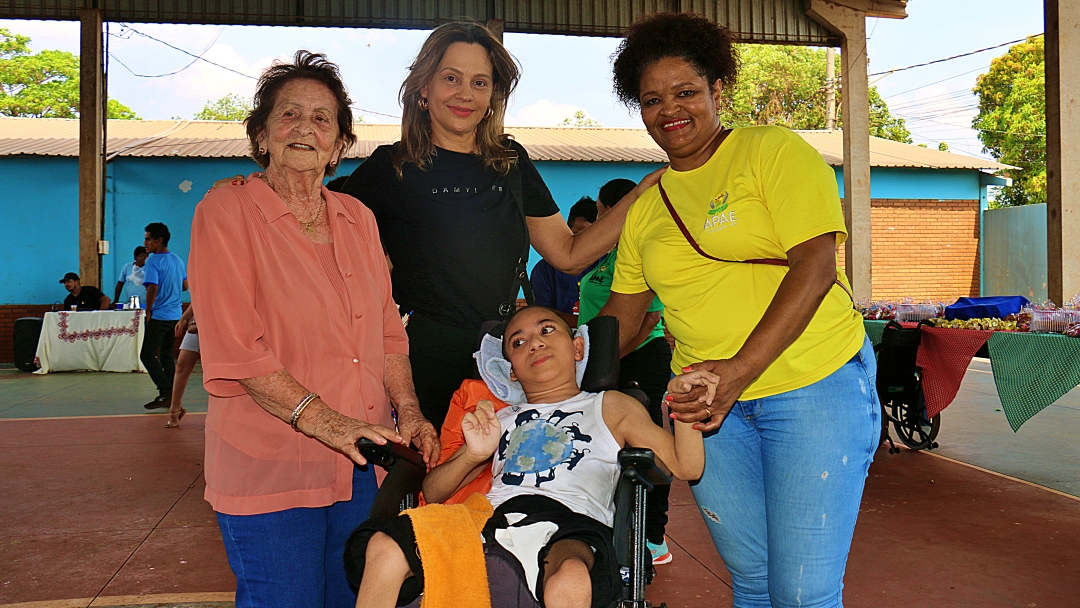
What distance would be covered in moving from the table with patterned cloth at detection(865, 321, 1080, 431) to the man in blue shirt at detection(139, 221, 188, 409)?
7276 mm

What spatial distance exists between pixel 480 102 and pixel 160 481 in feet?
13.8

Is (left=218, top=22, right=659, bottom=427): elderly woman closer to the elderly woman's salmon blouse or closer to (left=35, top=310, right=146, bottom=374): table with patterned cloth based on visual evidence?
the elderly woman's salmon blouse

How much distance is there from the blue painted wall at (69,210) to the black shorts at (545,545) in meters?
13.5

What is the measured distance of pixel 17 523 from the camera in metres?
4.54

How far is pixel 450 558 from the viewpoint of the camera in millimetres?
2074

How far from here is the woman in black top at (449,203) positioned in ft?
8.09

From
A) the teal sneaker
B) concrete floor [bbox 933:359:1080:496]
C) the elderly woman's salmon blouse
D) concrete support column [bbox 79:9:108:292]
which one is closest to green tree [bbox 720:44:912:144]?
concrete floor [bbox 933:359:1080:496]

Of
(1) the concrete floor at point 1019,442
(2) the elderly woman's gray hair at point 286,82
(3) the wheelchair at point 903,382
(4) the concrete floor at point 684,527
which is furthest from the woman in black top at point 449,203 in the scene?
(1) the concrete floor at point 1019,442

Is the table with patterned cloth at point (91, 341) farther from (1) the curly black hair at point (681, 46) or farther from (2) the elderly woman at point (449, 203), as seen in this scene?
(1) the curly black hair at point (681, 46)

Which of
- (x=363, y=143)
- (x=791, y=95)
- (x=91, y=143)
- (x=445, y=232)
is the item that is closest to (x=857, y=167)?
(x=445, y=232)

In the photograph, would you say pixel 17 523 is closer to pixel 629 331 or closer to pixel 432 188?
pixel 432 188

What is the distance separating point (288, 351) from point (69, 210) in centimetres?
1525

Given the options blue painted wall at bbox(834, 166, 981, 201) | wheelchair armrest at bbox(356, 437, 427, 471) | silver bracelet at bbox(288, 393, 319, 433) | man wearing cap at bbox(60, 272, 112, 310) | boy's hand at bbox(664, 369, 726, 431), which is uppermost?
blue painted wall at bbox(834, 166, 981, 201)

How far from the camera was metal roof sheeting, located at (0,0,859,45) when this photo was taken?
35.9 feet
